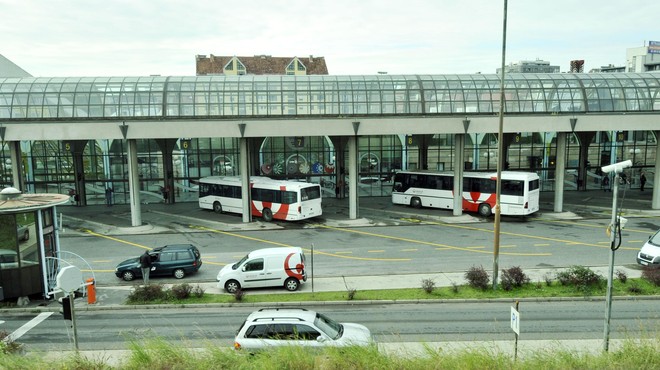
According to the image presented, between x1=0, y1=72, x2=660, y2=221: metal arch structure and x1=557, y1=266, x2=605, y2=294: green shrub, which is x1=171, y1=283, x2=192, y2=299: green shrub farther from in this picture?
x1=0, y1=72, x2=660, y2=221: metal arch structure

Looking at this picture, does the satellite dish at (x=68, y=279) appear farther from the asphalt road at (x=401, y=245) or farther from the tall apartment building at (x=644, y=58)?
the tall apartment building at (x=644, y=58)

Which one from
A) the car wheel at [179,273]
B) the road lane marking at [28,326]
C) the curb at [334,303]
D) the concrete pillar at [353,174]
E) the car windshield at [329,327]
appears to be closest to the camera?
the car windshield at [329,327]

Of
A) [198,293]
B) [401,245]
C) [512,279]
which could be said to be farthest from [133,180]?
[512,279]

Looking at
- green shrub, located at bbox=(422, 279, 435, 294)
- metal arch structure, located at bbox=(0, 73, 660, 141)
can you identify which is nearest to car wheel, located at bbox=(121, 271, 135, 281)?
metal arch structure, located at bbox=(0, 73, 660, 141)

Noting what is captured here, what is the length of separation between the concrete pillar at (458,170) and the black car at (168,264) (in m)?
18.6

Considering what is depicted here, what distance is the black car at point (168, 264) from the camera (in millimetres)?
21141

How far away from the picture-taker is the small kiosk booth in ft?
57.4

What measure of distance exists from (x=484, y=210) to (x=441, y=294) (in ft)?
53.6

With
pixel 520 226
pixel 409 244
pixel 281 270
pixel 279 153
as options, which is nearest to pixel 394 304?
pixel 281 270

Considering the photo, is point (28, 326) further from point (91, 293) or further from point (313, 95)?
point (313, 95)

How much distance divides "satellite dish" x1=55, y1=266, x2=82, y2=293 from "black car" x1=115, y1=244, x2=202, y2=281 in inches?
384

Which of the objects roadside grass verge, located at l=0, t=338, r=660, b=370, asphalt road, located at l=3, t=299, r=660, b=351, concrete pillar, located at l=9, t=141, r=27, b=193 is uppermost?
concrete pillar, located at l=9, t=141, r=27, b=193

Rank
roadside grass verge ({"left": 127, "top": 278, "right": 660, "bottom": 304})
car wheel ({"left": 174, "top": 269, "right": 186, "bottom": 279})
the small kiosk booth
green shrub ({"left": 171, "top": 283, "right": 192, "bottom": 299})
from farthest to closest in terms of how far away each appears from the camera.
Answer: car wheel ({"left": 174, "top": 269, "right": 186, "bottom": 279})
green shrub ({"left": 171, "top": 283, "right": 192, "bottom": 299})
roadside grass verge ({"left": 127, "top": 278, "right": 660, "bottom": 304})
the small kiosk booth

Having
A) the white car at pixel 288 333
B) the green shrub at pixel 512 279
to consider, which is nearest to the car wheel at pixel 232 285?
the white car at pixel 288 333
